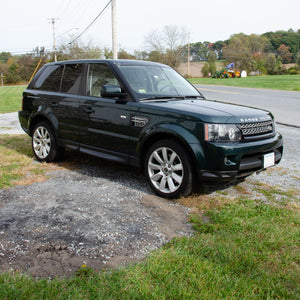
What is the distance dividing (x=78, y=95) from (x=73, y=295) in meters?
3.63

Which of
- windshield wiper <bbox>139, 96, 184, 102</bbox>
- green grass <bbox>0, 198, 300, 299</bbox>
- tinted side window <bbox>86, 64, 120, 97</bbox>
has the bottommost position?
green grass <bbox>0, 198, 300, 299</bbox>

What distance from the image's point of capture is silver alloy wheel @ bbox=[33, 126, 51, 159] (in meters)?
6.06

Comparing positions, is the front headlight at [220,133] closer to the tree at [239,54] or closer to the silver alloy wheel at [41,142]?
the silver alloy wheel at [41,142]

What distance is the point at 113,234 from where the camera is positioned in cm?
332

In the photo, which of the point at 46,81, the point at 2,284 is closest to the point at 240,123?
the point at 2,284

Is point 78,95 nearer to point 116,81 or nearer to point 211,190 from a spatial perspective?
point 116,81

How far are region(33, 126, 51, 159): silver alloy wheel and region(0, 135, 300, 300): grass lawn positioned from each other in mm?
3461

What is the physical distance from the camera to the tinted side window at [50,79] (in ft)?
19.4

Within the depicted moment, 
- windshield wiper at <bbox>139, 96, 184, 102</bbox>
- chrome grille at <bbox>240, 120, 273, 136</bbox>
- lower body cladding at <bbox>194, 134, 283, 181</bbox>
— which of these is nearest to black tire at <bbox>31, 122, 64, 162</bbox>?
windshield wiper at <bbox>139, 96, 184, 102</bbox>

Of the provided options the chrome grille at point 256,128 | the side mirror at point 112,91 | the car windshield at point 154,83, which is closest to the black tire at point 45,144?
the side mirror at point 112,91

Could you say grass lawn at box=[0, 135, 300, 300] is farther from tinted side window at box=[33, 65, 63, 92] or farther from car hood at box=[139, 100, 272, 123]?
tinted side window at box=[33, 65, 63, 92]

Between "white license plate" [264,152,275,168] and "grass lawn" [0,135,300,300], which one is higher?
"white license plate" [264,152,275,168]

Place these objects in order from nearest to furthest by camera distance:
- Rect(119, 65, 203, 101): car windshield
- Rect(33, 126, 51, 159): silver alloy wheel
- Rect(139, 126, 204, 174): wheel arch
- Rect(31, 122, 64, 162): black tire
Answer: Rect(139, 126, 204, 174): wheel arch, Rect(119, 65, 203, 101): car windshield, Rect(31, 122, 64, 162): black tire, Rect(33, 126, 51, 159): silver alloy wheel

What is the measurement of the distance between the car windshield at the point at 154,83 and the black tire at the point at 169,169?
0.83 meters
